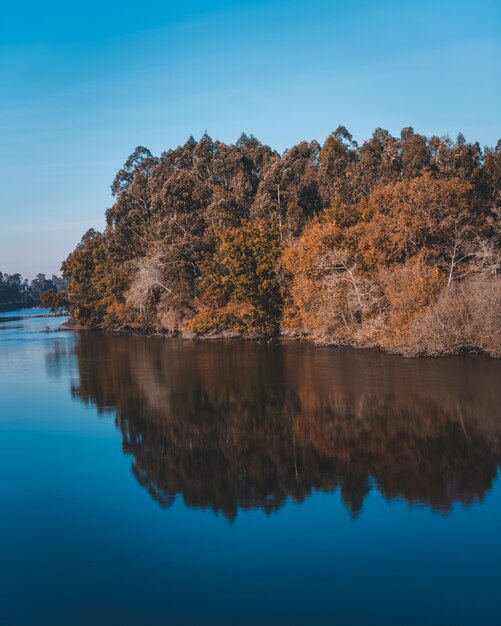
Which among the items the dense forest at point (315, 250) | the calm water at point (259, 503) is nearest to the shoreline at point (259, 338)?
the dense forest at point (315, 250)

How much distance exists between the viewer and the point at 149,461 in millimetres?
18750

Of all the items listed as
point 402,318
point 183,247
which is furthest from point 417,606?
point 183,247

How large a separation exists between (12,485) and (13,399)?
12923 mm

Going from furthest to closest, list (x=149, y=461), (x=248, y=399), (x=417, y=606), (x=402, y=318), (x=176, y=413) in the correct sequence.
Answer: (x=402, y=318), (x=248, y=399), (x=176, y=413), (x=149, y=461), (x=417, y=606)

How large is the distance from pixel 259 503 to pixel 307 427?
6.54 meters

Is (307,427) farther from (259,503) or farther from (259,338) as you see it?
(259,338)

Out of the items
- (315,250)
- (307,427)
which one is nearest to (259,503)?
(307,427)

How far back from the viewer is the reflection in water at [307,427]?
52.2 feet

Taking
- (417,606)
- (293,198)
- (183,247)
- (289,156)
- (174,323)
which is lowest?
(417,606)

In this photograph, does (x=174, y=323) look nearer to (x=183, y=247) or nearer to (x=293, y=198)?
(x=183, y=247)

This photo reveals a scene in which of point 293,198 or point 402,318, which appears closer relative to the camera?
point 402,318

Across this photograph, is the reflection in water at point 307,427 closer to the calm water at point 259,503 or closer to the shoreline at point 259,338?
the calm water at point 259,503

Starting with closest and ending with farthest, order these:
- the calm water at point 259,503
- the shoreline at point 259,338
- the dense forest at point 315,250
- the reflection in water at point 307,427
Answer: the calm water at point 259,503 → the reflection in water at point 307,427 → the shoreline at point 259,338 → the dense forest at point 315,250

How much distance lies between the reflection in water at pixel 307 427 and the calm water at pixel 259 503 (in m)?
0.08
